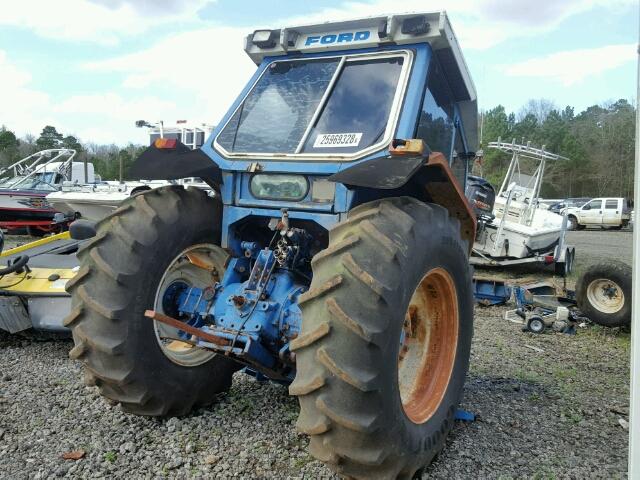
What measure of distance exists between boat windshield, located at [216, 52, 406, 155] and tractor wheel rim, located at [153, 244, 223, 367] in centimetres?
72

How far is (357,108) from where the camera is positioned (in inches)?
136

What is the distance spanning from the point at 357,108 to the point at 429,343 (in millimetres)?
1504

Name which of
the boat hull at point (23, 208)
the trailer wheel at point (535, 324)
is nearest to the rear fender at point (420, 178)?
the trailer wheel at point (535, 324)

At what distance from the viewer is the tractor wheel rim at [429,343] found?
326 cm

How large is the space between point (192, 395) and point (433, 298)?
1.63m

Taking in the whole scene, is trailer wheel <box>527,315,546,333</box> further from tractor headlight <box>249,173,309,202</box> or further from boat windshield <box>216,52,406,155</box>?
tractor headlight <box>249,173,309,202</box>

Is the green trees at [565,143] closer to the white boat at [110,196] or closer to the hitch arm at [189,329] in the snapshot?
the white boat at [110,196]

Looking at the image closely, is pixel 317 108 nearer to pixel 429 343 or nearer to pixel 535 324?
pixel 429 343

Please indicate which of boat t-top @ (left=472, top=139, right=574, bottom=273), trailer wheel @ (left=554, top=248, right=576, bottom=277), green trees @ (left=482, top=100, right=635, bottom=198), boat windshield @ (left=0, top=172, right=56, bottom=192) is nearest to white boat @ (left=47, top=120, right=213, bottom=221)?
boat windshield @ (left=0, top=172, right=56, bottom=192)

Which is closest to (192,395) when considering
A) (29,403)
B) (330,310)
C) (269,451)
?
(269,451)

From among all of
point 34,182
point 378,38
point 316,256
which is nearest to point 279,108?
point 378,38

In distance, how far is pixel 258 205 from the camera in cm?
342

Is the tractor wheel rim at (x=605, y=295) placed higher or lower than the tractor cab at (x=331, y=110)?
lower

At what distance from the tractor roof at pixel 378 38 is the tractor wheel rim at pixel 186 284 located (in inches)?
57.8
